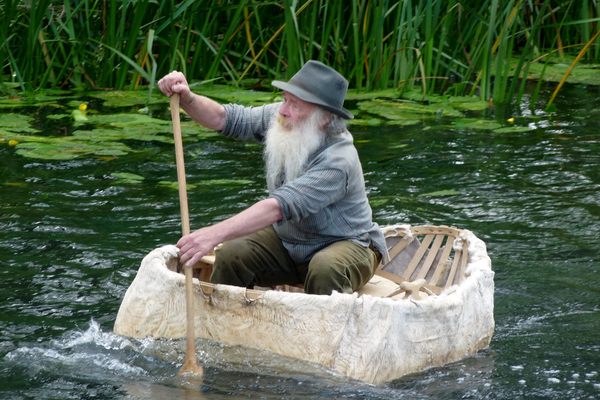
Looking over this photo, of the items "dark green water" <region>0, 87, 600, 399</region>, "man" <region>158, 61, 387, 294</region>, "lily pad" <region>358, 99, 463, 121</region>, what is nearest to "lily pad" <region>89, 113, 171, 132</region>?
"dark green water" <region>0, 87, 600, 399</region>

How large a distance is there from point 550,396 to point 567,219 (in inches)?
95.0

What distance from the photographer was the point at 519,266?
6.00m

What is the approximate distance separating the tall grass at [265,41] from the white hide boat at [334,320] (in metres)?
4.05

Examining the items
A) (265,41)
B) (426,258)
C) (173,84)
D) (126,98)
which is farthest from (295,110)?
(265,41)

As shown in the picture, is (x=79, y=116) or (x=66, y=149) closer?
(x=66, y=149)

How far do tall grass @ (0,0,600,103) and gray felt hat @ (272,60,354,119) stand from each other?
391 centimetres

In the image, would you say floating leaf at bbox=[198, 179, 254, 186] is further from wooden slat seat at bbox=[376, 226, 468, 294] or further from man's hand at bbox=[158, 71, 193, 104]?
man's hand at bbox=[158, 71, 193, 104]

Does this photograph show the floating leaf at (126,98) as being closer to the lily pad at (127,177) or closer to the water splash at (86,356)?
the lily pad at (127,177)

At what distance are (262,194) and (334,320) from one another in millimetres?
2879

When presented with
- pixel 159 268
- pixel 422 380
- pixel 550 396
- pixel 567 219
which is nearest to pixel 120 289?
pixel 159 268

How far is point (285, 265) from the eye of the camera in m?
4.95

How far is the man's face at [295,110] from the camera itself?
4723mm

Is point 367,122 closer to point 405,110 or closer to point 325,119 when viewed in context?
point 405,110

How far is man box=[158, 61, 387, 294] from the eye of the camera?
4578 mm
